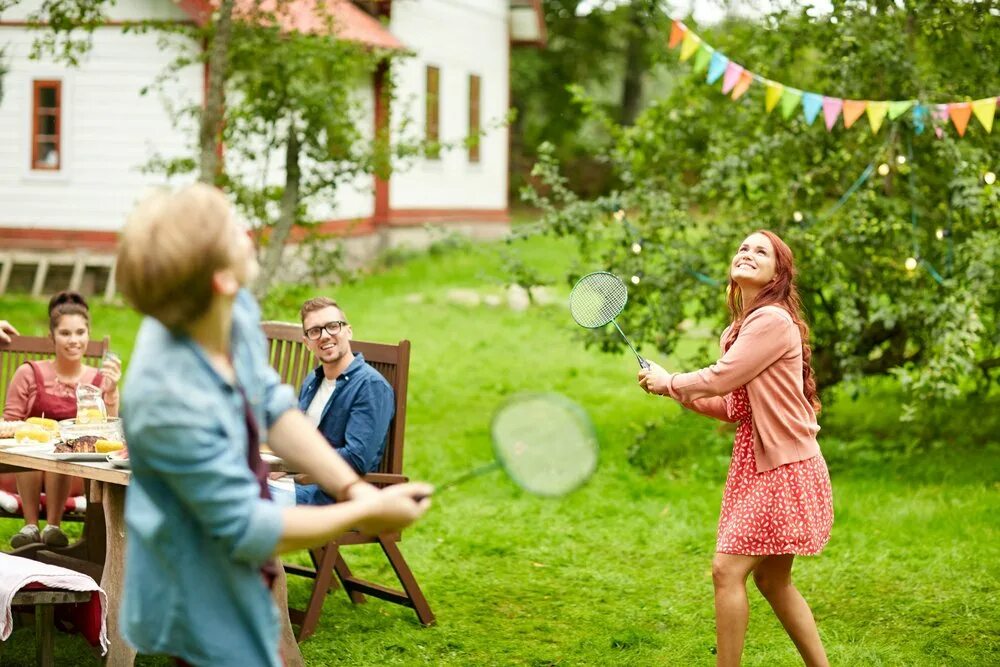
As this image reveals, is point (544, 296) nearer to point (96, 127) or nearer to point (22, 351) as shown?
point (96, 127)

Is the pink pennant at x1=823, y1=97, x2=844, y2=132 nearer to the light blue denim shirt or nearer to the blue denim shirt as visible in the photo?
the blue denim shirt

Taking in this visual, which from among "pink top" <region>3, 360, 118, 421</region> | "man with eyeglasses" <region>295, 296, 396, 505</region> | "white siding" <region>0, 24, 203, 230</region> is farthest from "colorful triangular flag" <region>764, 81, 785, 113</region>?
A: "white siding" <region>0, 24, 203, 230</region>

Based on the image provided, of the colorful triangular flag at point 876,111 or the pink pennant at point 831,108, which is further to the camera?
the pink pennant at point 831,108

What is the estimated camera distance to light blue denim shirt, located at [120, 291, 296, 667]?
2414mm

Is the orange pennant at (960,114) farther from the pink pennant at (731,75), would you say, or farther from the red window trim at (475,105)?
the red window trim at (475,105)

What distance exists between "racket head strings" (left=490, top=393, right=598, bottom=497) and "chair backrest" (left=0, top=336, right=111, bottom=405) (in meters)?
4.00

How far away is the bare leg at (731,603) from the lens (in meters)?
4.48

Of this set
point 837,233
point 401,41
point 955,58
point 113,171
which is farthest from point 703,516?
point 401,41

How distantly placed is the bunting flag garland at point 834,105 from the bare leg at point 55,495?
4.75 meters

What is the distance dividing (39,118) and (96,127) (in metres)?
0.91

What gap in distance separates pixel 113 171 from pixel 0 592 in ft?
44.6

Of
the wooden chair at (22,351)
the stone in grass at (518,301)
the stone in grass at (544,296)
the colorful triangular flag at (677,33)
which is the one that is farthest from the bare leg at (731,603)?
the stone in grass at (544,296)

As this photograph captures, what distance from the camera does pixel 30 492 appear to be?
20.3ft

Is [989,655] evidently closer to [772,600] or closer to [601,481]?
[772,600]
